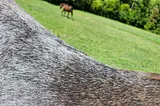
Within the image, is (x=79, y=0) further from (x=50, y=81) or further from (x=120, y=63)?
(x=50, y=81)

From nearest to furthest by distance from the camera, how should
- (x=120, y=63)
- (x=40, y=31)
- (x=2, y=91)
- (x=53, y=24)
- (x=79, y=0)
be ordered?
1. (x=2, y=91)
2. (x=40, y=31)
3. (x=120, y=63)
4. (x=53, y=24)
5. (x=79, y=0)

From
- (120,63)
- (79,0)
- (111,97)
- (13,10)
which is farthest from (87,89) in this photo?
(79,0)

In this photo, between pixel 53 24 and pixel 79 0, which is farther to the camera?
pixel 79 0

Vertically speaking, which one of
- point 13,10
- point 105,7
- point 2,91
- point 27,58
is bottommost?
point 105,7

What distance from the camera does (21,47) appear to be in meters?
3.00

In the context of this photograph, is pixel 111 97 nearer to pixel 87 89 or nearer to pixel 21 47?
pixel 87 89

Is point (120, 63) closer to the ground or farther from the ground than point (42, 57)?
closer to the ground

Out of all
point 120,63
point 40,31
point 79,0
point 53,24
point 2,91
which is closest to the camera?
point 2,91

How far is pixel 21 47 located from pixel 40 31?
0.24 metres

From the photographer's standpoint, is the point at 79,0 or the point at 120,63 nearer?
the point at 120,63

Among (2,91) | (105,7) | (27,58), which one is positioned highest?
(27,58)

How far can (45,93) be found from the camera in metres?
2.85

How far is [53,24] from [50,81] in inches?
630

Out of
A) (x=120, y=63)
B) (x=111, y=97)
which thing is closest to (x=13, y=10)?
(x=111, y=97)
